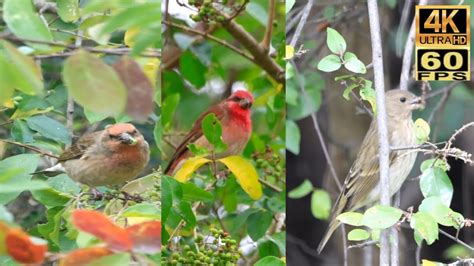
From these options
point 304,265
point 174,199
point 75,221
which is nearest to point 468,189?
point 304,265

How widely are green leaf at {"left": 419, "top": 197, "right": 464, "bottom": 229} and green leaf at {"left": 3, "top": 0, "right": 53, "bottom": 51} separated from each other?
748 mm

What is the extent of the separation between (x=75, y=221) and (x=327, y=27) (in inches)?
25.2

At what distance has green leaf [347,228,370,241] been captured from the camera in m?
1.67

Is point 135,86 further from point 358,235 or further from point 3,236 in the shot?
point 358,235

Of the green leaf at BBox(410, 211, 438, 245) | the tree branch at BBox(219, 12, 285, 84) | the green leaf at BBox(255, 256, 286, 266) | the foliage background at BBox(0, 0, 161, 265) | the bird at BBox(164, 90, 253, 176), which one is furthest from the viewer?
the tree branch at BBox(219, 12, 285, 84)

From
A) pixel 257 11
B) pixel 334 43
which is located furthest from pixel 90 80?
pixel 257 11

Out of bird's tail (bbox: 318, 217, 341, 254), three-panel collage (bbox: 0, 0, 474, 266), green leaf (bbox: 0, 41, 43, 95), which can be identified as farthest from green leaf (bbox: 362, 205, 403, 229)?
green leaf (bbox: 0, 41, 43, 95)

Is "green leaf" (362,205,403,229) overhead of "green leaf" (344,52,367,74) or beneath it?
beneath

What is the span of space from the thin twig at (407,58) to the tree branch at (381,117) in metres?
0.04

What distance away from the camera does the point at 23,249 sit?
52.7 inches

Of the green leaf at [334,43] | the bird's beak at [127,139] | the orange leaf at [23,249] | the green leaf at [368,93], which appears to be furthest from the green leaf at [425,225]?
the orange leaf at [23,249]

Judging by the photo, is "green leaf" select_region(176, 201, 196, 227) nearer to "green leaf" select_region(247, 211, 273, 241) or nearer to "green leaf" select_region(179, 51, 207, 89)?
"green leaf" select_region(247, 211, 273, 241)

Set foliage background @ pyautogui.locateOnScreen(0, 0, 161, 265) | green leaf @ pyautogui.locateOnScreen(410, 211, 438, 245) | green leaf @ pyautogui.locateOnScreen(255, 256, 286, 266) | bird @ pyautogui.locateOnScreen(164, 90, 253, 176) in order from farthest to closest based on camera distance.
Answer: bird @ pyautogui.locateOnScreen(164, 90, 253, 176)
green leaf @ pyautogui.locateOnScreen(255, 256, 286, 266)
green leaf @ pyautogui.locateOnScreen(410, 211, 438, 245)
foliage background @ pyautogui.locateOnScreen(0, 0, 161, 265)

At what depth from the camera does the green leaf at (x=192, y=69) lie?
2244 millimetres
